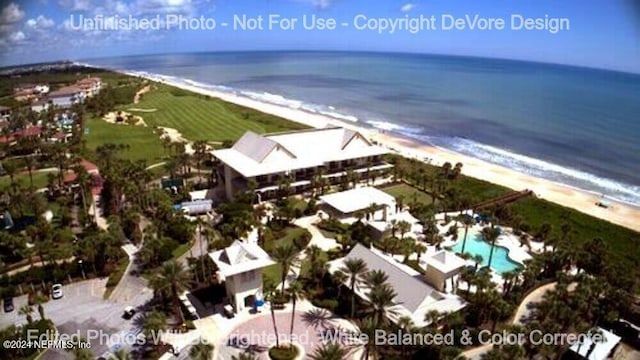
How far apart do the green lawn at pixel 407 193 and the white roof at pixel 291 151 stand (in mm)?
3964

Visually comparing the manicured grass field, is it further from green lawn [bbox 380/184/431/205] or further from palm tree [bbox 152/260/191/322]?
palm tree [bbox 152/260/191/322]

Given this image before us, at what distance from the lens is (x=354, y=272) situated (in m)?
23.7

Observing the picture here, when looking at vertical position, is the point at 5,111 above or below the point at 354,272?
above

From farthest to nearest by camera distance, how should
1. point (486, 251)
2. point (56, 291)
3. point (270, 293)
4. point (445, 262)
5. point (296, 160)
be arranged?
point (296, 160) < point (486, 251) < point (56, 291) < point (445, 262) < point (270, 293)

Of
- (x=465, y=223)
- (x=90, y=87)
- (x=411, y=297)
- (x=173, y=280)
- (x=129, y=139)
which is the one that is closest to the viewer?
(x=173, y=280)

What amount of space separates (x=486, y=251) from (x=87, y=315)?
27.0 metres

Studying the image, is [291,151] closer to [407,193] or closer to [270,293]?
[407,193]

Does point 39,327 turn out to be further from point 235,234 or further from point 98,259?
point 235,234

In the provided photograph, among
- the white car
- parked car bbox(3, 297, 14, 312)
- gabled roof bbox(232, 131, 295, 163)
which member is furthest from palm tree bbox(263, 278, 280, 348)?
gabled roof bbox(232, 131, 295, 163)

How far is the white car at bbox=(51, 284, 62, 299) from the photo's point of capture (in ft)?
89.5

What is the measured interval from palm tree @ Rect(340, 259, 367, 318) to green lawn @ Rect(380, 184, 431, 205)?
1686 centimetres

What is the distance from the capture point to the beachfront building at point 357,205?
37500 mm

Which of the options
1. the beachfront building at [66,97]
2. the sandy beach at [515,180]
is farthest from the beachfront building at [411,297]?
the beachfront building at [66,97]

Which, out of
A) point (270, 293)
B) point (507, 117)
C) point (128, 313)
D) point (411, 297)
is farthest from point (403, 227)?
point (507, 117)
